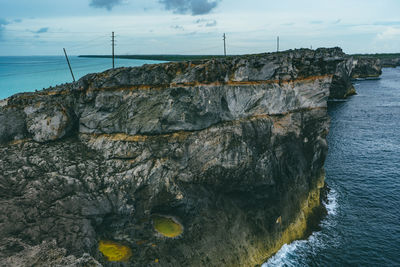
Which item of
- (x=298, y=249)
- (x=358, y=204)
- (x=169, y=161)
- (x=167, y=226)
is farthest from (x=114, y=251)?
(x=358, y=204)

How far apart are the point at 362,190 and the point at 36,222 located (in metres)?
51.3

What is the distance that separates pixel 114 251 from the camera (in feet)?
95.6

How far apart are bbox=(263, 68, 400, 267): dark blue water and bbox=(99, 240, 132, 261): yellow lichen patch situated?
17.9 meters

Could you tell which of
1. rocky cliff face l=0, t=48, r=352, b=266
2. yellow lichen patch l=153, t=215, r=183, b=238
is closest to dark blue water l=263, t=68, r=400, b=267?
rocky cliff face l=0, t=48, r=352, b=266

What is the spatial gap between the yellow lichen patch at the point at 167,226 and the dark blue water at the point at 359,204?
12.5 meters

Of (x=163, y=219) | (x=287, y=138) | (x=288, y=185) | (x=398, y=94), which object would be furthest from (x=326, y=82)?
(x=398, y=94)

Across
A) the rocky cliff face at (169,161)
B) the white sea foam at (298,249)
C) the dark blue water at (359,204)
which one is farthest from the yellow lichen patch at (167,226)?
the dark blue water at (359,204)

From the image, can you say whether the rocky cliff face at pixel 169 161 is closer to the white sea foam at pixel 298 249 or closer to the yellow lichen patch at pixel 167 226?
the yellow lichen patch at pixel 167 226

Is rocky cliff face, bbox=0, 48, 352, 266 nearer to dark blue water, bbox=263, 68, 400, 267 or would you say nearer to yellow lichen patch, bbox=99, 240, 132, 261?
yellow lichen patch, bbox=99, 240, 132, 261

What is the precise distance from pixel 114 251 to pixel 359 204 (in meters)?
39.4

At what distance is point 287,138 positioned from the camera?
134 ft

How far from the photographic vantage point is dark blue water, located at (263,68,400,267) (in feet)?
110

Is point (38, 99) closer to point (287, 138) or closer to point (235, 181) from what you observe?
point (235, 181)

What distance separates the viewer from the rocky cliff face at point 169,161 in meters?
30.2
